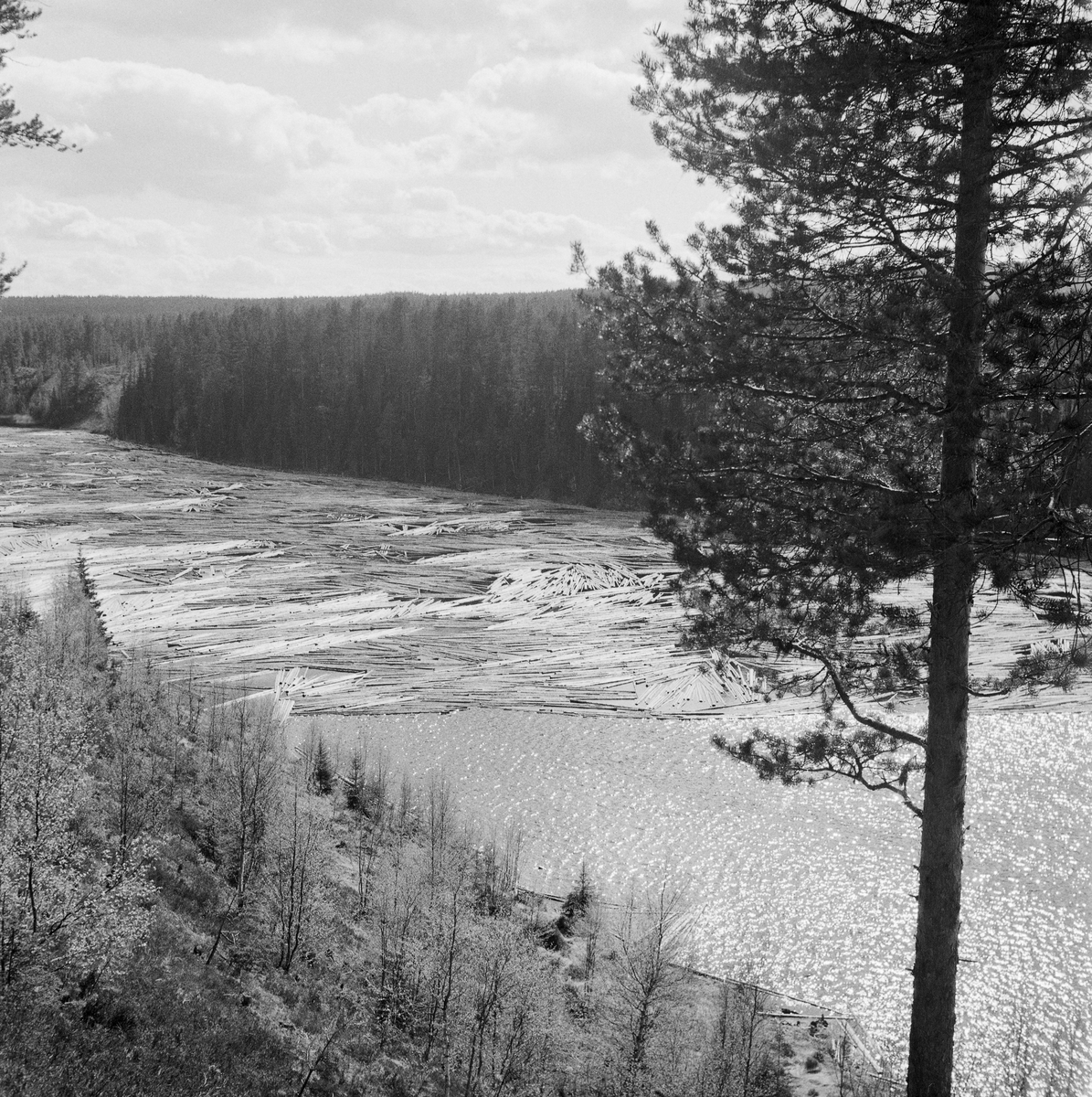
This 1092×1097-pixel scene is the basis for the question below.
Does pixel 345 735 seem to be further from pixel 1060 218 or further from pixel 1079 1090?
pixel 1060 218

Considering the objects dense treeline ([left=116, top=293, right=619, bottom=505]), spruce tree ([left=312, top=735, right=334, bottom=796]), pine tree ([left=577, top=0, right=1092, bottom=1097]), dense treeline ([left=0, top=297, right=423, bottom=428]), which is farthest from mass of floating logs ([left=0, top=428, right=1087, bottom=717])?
dense treeline ([left=0, top=297, right=423, bottom=428])

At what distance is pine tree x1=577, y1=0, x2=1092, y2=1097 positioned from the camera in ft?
18.6

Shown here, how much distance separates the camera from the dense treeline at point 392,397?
63688 mm

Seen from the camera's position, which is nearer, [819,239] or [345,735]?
[819,239]

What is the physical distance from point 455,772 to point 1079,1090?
38.3 feet

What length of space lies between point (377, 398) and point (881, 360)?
2757 inches

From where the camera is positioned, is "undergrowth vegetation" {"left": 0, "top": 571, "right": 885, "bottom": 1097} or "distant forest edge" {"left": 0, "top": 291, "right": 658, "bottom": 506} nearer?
"undergrowth vegetation" {"left": 0, "top": 571, "right": 885, "bottom": 1097}

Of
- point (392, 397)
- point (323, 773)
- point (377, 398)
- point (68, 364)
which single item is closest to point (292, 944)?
point (323, 773)

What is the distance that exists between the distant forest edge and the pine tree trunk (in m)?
45.5

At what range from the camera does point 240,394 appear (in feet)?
265

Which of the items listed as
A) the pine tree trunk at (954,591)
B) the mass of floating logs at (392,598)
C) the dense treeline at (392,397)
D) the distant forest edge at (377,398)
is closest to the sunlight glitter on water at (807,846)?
the mass of floating logs at (392,598)

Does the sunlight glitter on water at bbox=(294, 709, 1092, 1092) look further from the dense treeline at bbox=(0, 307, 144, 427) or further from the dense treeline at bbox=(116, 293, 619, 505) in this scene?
the dense treeline at bbox=(0, 307, 144, 427)

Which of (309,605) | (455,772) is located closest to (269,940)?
(455,772)

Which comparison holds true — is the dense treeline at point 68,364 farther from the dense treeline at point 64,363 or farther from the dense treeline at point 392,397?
the dense treeline at point 392,397
